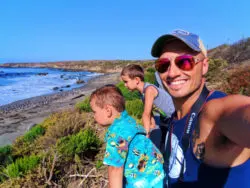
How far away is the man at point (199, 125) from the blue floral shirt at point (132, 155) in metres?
0.52

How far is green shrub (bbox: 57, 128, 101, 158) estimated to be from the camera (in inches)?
203

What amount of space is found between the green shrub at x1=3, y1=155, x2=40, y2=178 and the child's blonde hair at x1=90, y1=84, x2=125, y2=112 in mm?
2435

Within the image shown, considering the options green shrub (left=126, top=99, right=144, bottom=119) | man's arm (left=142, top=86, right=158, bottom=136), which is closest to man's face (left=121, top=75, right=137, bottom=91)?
man's arm (left=142, top=86, right=158, bottom=136)

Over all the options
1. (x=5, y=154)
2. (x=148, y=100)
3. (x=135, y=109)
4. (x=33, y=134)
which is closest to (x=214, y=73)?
(x=135, y=109)

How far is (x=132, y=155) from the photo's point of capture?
2359mm

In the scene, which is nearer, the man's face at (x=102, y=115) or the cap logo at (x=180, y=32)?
the cap logo at (x=180, y=32)

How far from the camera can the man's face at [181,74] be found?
1758 millimetres

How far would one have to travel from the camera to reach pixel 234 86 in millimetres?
9203

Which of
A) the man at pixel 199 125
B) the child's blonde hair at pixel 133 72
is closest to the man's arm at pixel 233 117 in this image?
the man at pixel 199 125

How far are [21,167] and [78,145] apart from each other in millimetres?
1063

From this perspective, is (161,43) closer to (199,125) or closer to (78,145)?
(199,125)

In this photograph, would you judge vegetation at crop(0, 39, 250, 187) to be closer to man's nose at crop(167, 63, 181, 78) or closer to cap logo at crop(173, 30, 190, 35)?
man's nose at crop(167, 63, 181, 78)

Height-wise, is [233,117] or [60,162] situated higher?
[233,117]

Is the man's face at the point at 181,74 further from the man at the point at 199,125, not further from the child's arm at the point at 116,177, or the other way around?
the child's arm at the point at 116,177
